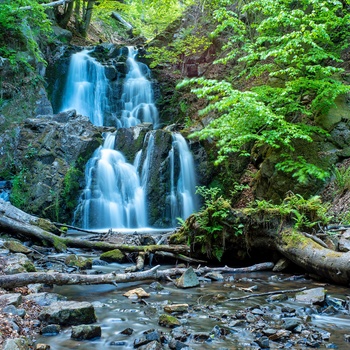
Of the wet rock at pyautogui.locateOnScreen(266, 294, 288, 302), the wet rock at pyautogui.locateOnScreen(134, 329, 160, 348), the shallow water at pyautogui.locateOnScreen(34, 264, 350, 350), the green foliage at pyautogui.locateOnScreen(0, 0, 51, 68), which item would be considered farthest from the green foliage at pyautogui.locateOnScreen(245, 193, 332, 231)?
the green foliage at pyautogui.locateOnScreen(0, 0, 51, 68)

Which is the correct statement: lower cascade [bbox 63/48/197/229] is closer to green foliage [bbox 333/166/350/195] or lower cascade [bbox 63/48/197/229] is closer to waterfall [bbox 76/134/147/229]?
waterfall [bbox 76/134/147/229]

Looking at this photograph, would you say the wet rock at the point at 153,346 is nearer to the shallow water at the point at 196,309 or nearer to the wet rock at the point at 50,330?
the shallow water at the point at 196,309

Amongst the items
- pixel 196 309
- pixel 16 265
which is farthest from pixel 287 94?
pixel 16 265

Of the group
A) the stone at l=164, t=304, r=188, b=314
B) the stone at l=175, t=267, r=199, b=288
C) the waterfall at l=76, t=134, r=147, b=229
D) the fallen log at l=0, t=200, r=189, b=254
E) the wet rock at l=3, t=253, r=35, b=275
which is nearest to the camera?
the stone at l=164, t=304, r=188, b=314

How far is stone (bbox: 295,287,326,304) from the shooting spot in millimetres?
4409

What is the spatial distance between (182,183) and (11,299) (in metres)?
10.1

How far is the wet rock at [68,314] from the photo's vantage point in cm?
354

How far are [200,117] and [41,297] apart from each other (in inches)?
461

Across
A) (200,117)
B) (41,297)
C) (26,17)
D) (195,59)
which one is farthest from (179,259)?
(195,59)

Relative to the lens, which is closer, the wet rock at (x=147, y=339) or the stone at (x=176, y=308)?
the wet rock at (x=147, y=339)

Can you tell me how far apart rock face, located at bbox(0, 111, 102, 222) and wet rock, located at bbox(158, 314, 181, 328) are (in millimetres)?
9042

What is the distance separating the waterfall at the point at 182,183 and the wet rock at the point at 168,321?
9.21 m

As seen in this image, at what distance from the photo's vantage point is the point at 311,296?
179 inches

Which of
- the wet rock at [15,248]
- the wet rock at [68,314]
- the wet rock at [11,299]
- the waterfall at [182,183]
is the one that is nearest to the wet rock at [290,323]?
the wet rock at [68,314]
